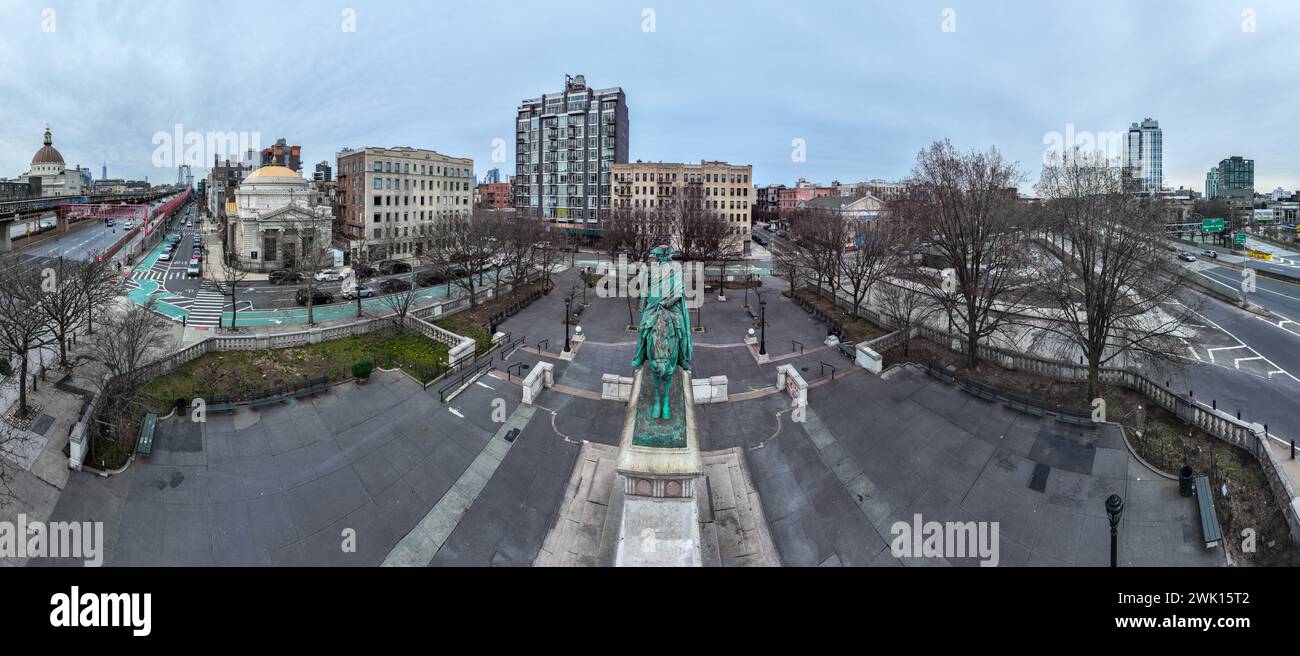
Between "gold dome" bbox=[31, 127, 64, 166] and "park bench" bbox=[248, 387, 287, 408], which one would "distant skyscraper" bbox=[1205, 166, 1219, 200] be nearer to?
"park bench" bbox=[248, 387, 287, 408]

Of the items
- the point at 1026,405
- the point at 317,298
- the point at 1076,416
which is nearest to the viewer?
the point at 1076,416

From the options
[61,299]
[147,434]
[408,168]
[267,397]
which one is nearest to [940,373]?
[267,397]

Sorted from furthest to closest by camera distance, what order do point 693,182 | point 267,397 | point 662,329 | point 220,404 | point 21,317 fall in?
point 693,182 < point 21,317 < point 267,397 < point 220,404 < point 662,329

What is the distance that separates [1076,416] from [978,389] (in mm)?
3552

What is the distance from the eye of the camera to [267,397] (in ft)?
77.5

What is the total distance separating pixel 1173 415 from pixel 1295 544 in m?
7.31

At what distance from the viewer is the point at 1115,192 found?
2256 centimetres

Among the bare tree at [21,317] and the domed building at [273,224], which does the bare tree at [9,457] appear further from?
the domed building at [273,224]

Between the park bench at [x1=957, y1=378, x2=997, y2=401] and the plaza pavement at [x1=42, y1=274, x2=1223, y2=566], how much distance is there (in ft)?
1.87

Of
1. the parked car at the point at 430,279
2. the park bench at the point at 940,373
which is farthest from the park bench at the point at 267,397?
the parked car at the point at 430,279

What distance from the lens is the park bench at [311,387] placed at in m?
24.2

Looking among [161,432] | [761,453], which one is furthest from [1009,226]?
[161,432]

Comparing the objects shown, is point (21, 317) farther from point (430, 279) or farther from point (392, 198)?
point (392, 198)

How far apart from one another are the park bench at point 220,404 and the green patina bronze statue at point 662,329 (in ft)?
60.2
